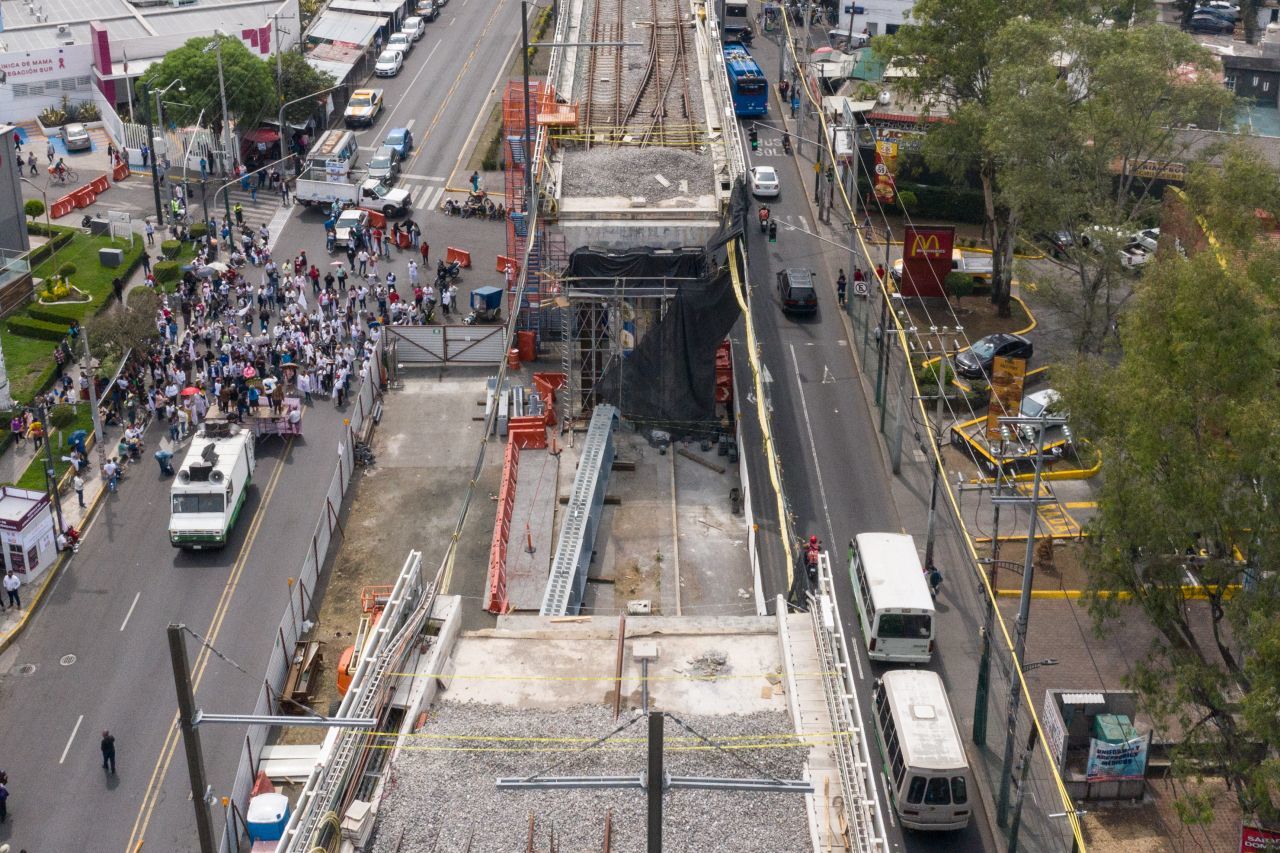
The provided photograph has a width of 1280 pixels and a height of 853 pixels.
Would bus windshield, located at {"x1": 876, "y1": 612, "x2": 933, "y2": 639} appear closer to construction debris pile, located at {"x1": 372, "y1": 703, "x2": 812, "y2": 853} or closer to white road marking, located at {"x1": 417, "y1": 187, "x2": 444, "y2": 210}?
construction debris pile, located at {"x1": 372, "y1": 703, "x2": 812, "y2": 853}

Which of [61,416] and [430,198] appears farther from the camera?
[430,198]

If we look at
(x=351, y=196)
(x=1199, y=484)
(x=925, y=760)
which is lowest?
(x=925, y=760)

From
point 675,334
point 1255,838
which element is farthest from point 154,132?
point 1255,838

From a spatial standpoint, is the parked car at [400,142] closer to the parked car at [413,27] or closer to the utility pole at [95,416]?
the parked car at [413,27]

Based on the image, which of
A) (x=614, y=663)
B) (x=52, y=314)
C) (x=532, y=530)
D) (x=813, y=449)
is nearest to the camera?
(x=614, y=663)

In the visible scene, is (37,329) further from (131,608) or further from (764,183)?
(764,183)

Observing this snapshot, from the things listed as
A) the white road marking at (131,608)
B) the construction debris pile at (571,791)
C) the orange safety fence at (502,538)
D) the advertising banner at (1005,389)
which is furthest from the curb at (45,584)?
the advertising banner at (1005,389)
